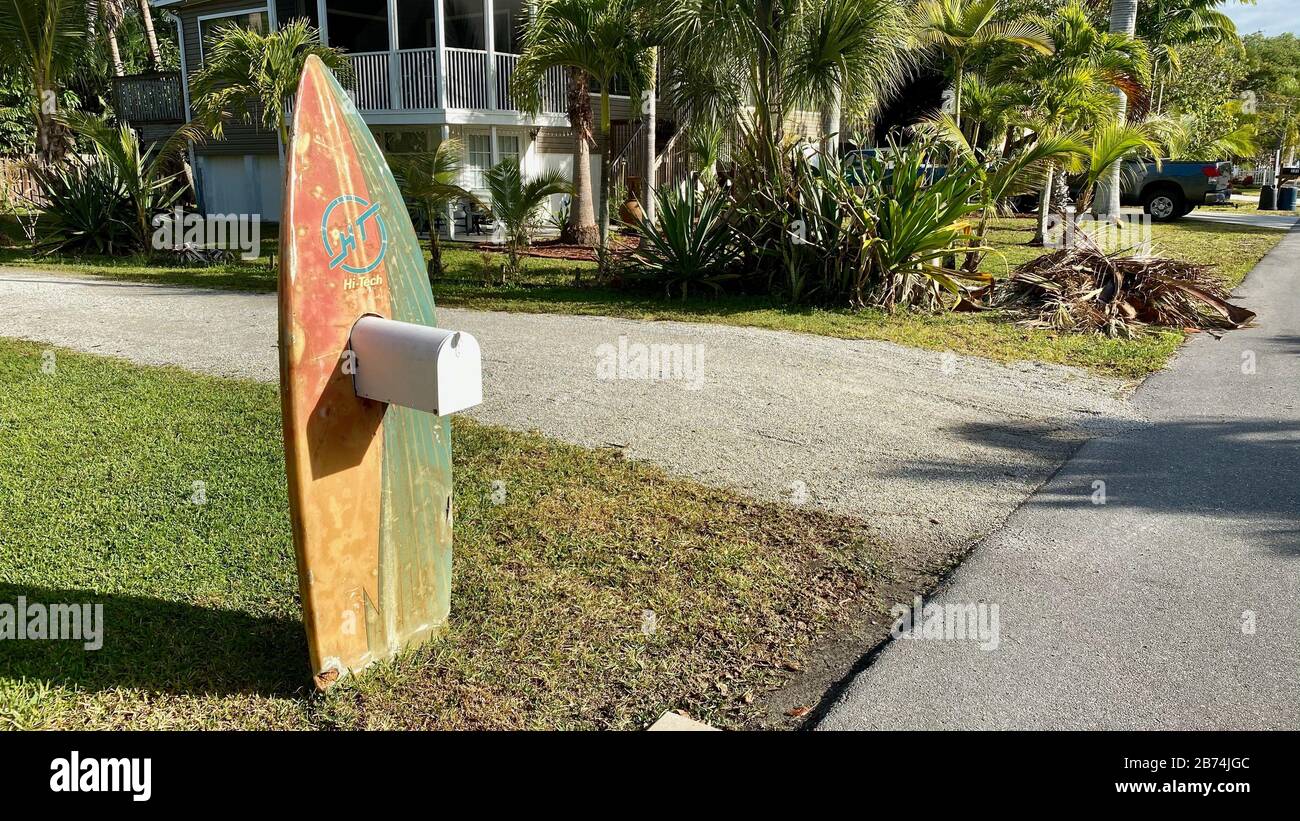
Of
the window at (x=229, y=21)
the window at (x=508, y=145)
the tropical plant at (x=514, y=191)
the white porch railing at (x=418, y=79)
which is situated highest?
the window at (x=229, y=21)

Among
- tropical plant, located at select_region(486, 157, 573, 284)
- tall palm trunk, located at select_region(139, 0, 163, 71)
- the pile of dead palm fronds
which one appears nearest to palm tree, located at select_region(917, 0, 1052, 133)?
the pile of dead palm fronds

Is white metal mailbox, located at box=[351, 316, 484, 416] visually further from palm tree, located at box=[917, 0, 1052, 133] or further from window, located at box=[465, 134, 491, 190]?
window, located at box=[465, 134, 491, 190]

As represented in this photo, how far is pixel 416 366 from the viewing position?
113 inches

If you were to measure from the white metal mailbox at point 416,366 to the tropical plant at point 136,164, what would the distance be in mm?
14407

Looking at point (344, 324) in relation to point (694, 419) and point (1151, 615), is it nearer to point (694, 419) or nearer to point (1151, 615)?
point (1151, 615)

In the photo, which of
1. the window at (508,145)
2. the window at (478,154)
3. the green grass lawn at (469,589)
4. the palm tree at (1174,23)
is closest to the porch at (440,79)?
the window at (508,145)

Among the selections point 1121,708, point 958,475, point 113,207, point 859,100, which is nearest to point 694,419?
point 958,475

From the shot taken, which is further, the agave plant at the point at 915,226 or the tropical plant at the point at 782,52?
the tropical plant at the point at 782,52

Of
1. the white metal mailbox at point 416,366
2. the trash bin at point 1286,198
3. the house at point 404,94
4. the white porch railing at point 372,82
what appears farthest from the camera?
the trash bin at point 1286,198

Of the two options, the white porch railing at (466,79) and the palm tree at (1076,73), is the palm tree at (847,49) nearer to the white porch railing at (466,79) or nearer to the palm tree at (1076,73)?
the palm tree at (1076,73)

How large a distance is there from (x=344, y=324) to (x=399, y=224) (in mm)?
459

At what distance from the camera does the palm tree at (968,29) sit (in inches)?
607

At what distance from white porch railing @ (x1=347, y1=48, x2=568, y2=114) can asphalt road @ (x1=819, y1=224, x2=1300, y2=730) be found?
14857 millimetres

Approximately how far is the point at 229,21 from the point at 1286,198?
29597mm
